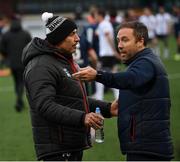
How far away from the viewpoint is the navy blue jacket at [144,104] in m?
6.03

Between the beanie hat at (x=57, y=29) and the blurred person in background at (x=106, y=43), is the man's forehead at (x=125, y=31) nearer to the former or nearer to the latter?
the beanie hat at (x=57, y=29)

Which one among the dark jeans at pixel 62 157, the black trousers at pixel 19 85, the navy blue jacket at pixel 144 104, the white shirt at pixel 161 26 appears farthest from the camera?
the white shirt at pixel 161 26

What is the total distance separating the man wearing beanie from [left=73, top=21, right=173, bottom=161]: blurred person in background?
12.0 inches

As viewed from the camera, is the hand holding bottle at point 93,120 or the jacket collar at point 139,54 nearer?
the hand holding bottle at point 93,120

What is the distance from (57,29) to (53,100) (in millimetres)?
680

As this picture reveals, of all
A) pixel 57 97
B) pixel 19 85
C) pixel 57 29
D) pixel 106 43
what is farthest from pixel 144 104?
pixel 106 43

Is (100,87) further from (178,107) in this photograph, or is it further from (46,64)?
(46,64)

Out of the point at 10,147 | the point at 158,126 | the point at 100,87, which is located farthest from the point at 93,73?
the point at 100,87

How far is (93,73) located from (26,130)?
7.60 metres

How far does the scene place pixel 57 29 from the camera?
643 cm

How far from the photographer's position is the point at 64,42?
6.45m

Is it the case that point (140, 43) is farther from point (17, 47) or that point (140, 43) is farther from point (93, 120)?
point (17, 47)

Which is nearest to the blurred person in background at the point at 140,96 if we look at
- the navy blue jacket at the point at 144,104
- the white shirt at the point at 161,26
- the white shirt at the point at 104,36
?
the navy blue jacket at the point at 144,104

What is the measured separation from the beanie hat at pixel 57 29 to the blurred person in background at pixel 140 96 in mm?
485
